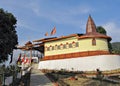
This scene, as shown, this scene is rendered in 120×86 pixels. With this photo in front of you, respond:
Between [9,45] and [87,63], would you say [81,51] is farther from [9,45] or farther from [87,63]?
[9,45]

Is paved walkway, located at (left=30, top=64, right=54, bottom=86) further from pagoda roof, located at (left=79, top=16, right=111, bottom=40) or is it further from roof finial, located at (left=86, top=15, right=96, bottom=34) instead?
roof finial, located at (left=86, top=15, right=96, bottom=34)

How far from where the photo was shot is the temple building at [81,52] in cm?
4328

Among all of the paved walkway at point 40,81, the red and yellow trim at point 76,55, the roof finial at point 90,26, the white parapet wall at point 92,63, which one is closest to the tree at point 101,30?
the roof finial at point 90,26

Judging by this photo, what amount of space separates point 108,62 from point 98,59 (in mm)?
1876

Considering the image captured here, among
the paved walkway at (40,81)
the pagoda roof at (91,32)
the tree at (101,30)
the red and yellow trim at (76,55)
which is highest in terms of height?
the tree at (101,30)

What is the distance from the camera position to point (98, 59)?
142ft

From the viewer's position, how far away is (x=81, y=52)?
46.1 metres

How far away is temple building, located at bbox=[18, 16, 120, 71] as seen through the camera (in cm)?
4328

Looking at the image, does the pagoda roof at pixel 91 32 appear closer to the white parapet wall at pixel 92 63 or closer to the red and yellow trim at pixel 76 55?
the red and yellow trim at pixel 76 55

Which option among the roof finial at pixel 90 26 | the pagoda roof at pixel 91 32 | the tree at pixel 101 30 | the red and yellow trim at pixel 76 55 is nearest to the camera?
the red and yellow trim at pixel 76 55

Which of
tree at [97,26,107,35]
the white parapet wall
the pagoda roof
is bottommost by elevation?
the white parapet wall

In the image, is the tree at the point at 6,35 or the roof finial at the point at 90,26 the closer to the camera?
the tree at the point at 6,35

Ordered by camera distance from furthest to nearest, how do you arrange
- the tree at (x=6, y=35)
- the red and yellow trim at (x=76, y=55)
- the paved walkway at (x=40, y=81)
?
the red and yellow trim at (x=76, y=55)
the tree at (x=6, y=35)
the paved walkway at (x=40, y=81)

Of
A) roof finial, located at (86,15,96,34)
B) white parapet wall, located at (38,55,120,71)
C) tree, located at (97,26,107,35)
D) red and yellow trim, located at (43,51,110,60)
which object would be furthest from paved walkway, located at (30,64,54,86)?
tree, located at (97,26,107,35)
